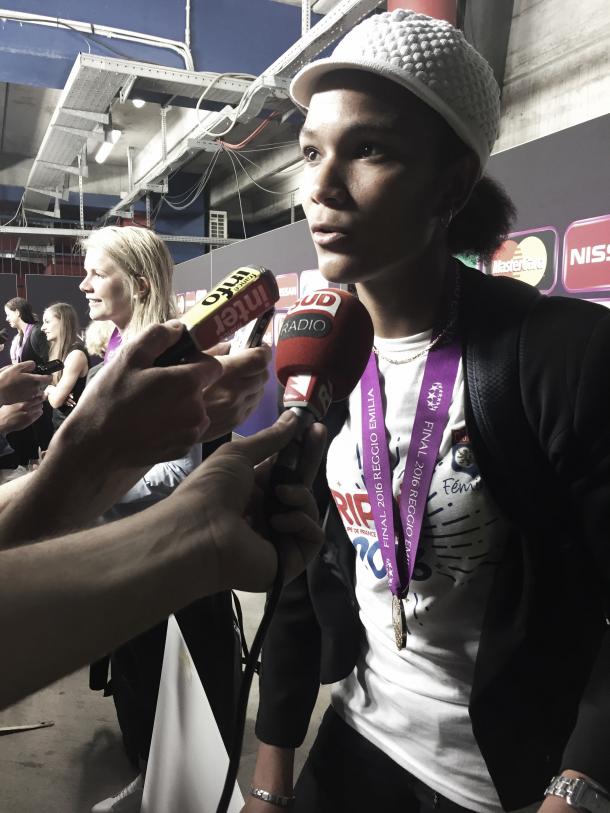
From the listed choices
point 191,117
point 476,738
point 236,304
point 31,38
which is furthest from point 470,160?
point 191,117

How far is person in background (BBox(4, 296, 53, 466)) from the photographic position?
4.48 meters

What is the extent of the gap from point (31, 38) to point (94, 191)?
21.4 ft

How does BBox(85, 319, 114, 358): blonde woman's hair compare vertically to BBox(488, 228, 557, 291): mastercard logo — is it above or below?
below

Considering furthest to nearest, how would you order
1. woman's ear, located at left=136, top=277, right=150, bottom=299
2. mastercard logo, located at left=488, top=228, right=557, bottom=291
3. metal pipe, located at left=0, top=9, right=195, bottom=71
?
1. metal pipe, located at left=0, top=9, right=195, bottom=71
2. mastercard logo, located at left=488, top=228, right=557, bottom=291
3. woman's ear, located at left=136, top=277, right=150, bottom=299

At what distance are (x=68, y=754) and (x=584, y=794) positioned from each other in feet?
5.97

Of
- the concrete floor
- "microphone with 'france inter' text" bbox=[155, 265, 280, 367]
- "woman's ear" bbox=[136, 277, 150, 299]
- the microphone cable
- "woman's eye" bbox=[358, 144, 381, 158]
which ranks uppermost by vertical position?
"woman's eye" bbox=[358, 144, 381, 158]

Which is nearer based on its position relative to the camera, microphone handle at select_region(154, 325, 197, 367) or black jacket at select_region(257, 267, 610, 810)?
microphone handle at select_region(154, 325, 197, 367)

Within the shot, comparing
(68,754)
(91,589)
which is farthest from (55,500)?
(68,754)

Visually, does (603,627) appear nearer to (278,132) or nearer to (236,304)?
(236,304)

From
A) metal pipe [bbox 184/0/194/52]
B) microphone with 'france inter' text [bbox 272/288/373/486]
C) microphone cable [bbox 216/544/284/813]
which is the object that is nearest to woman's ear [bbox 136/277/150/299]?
microphone with 'france inter' text [bbox 272/288/373/486]

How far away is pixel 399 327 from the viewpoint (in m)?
0.89

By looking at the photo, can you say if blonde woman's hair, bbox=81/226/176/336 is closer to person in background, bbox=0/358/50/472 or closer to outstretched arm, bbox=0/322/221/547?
person in background, bbox=0/358/50/472

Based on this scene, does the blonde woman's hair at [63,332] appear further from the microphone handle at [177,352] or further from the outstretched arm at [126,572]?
the outstretched arm at [126,572]

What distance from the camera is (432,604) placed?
32.0 inches
